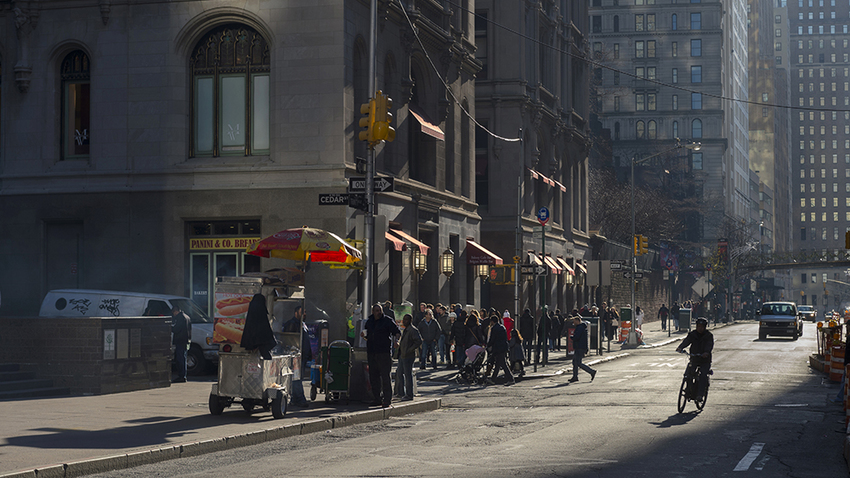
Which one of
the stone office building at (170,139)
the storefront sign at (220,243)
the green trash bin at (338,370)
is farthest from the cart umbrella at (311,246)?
the storefront sign at (220,243)

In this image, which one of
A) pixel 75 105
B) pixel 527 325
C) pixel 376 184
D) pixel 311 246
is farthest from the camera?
pixel 527 325

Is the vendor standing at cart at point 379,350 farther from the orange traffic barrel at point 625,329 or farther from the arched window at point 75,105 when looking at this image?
the orange traffic barrel at point 625,329

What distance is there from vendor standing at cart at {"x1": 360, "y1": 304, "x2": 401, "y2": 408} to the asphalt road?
2.34 ft

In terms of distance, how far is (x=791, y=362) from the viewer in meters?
33.3

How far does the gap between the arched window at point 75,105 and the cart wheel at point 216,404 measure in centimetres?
1653

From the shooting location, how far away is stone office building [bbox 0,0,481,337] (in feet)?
91.6

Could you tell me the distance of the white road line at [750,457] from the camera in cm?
1144

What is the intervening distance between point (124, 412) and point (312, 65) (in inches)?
577

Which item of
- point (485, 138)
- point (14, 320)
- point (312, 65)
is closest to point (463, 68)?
point (485, 138)

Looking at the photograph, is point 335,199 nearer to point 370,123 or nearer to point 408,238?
point 370,123

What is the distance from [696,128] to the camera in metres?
132

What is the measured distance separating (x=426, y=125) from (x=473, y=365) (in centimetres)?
1185

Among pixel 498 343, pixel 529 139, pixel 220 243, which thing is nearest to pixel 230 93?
pixel 220 243

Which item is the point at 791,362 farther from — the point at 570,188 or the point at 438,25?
the point at 570,188
